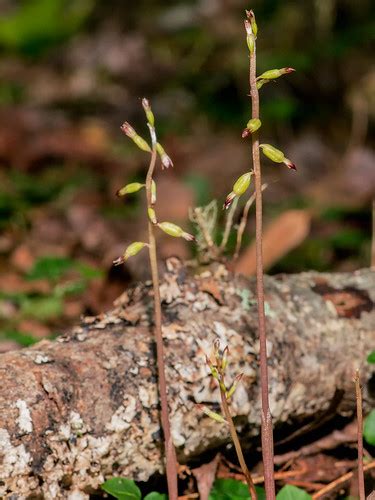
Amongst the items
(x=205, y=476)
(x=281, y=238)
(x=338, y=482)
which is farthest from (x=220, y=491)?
(x=281, y=238)

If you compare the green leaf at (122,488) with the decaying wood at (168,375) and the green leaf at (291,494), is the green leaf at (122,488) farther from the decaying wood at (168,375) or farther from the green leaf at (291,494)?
the green leaf at (291,494)

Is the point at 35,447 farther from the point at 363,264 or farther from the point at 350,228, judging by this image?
the point at 350,228

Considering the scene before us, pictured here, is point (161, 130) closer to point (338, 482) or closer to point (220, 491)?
point (338, 482)

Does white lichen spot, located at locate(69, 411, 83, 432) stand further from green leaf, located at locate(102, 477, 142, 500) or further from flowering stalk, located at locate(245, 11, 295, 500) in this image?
flowering stalk, located at locate(245, 11, 295, 500)

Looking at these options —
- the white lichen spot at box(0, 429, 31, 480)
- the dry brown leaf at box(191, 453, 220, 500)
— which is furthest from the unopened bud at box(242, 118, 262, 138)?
the dry brown leaf at box(191, 453, 220, 500)

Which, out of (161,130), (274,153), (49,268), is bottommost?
(49,268)

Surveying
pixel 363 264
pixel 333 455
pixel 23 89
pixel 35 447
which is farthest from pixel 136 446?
pixel 23 89
